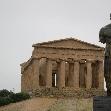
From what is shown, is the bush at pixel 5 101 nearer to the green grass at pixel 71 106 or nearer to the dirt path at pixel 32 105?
the dirt path at pixel 32 105

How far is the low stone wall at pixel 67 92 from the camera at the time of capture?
58500mm

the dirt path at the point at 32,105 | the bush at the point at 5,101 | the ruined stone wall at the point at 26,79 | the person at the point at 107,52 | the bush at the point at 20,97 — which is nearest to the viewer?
the person at the point at 107,52

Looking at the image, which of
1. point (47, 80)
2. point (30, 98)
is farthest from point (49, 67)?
point (30, 98)

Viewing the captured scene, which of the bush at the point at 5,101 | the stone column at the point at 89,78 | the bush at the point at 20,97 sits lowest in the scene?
the bush at the point at 5,101

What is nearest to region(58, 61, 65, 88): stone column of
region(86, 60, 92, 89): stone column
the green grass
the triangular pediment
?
the triangular pediment

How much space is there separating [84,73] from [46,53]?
24.1 feet

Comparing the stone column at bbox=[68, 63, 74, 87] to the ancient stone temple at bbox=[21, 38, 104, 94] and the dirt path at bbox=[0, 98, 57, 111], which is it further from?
the dirt path at bbox=[0, 98, 57, 111]

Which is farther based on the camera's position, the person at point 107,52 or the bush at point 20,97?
the bush at point 20,97

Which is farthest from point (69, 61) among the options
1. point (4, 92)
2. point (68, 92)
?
point (4, 92)

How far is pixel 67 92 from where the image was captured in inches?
2345

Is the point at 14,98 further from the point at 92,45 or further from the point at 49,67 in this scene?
the point at 92,45

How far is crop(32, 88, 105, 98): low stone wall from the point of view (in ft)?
192

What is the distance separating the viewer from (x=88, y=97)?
59.0 meters

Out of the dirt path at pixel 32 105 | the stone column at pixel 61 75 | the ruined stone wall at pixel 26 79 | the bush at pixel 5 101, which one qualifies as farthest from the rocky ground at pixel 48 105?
the ruined stone wall at pixel 26 79
